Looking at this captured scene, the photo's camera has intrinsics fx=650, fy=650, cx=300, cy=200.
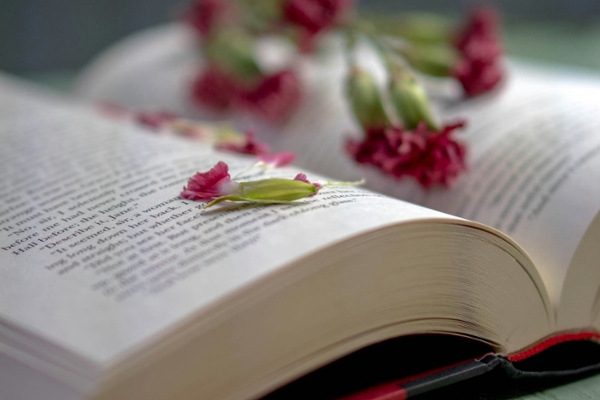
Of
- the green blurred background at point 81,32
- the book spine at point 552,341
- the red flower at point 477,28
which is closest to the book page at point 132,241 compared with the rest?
the book spine at point 552,341

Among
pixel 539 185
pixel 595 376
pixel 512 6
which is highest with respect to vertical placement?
pixel 512 6

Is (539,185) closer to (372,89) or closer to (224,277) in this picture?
(372,89)

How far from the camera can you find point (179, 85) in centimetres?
89

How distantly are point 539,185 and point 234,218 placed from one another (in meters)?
0.24

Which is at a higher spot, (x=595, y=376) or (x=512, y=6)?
(x=512, y=6)

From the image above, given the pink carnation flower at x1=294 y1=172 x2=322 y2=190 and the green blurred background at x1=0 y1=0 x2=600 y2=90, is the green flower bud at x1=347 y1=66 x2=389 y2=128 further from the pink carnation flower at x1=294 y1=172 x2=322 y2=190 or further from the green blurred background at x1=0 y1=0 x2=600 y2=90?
the green blurred background at x1=0 y1=0 x2=600 y2=90

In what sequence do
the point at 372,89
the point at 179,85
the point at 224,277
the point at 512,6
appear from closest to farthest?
the point at 224,277 → the point at 372,89 → the point at 179,85 → the point at 512,6

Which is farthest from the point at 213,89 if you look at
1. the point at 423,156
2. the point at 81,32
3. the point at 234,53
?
the point at 81,32

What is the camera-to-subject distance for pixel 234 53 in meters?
0.76

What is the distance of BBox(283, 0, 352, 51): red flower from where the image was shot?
2.28ft

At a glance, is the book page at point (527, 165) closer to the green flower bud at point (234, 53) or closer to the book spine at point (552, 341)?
the book spine at point (552, 341)

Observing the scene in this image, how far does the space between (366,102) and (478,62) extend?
0.55 ft

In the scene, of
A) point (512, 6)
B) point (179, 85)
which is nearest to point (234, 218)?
point (179, 85)

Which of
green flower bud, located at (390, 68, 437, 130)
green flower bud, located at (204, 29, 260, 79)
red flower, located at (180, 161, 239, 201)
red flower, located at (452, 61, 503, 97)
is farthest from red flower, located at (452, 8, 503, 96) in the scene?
red flower, located at (180, 161, 239, 201)
